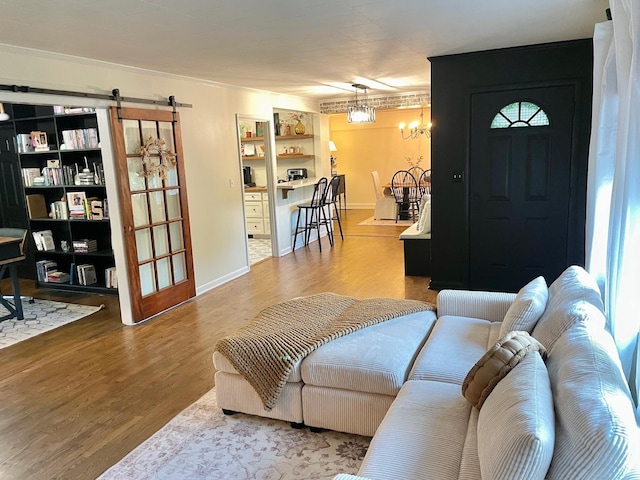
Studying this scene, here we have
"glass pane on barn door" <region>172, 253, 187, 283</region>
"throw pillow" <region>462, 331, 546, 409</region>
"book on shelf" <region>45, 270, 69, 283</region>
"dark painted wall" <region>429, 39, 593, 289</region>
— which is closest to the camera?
"throw pillow" <region>462, 331, 546, 409</region>

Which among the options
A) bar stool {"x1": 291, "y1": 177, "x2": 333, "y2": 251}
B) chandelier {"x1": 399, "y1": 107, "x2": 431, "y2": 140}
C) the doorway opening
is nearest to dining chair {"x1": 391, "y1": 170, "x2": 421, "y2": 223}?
chandelier {"x1": 399, "y1": 107, "x2": 431, "y2": 140}

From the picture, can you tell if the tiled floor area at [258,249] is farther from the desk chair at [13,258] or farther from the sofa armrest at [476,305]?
the sofa armrest at [476,305]

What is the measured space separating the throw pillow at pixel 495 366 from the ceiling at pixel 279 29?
1958 millimetres

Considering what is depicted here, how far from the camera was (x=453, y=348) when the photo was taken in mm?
2428

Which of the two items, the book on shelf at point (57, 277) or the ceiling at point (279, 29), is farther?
the book on shelf at point (57, 277)

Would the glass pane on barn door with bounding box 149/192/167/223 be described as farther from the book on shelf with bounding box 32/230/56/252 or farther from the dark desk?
the book on shelf with bounding box 32/230/56/252

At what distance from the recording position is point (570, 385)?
143 cm

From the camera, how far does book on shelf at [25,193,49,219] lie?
5.55m

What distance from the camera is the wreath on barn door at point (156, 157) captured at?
14.4 ft

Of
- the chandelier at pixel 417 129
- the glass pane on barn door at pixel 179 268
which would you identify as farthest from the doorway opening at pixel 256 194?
the chandelier at pixel 417 129

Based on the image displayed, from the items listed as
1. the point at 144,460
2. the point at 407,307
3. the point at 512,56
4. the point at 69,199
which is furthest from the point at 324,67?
the point at 144,460

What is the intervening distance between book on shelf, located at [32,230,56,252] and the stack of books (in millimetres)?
451

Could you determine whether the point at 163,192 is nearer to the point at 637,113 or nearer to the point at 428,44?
the point at 428,44

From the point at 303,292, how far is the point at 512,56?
305cm
